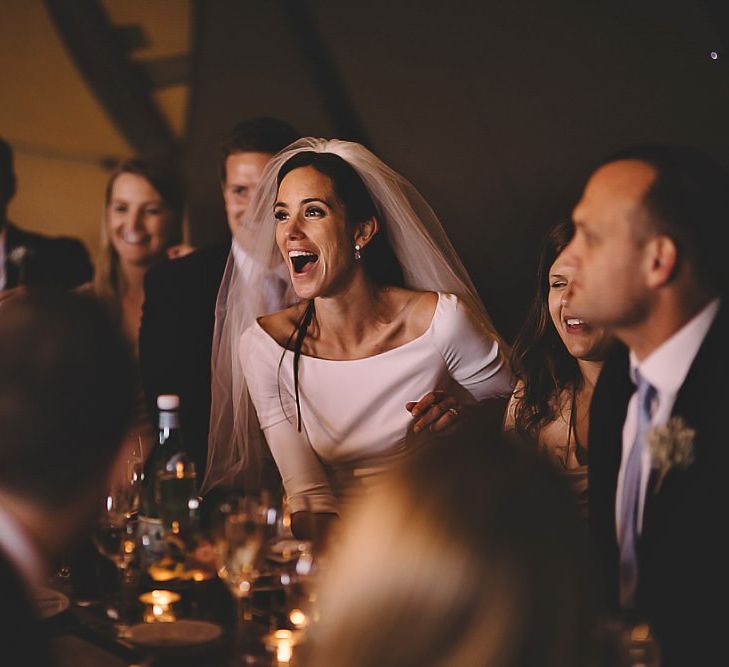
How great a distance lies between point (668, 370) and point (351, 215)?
4.32 feet

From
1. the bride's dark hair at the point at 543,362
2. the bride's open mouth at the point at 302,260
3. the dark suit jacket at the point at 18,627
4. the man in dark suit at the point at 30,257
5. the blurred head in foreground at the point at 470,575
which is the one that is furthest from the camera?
the man in dark suit at the point at 30,257

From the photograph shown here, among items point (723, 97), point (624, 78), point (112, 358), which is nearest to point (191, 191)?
point (624, 78)

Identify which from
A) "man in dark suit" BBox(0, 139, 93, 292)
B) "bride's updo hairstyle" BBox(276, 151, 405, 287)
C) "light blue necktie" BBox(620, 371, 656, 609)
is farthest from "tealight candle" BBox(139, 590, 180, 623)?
"man in dark suit" BBox(0, 139, 93, 292)

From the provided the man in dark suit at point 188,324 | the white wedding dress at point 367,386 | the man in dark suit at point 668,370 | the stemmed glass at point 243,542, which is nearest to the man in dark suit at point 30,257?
the man in dark suit at point 188,324

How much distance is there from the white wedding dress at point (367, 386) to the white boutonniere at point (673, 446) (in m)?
1.23

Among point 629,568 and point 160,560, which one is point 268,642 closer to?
point 160,560

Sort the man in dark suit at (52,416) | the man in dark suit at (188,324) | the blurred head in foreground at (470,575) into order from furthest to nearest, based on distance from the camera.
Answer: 1. the man in dark suit at (188,324)
2. the man in dark suit at (52,416)
3. the blurred head in foreground at (470,575)

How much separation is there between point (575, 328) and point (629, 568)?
0.89 m

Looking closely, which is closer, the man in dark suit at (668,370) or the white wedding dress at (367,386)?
the man in dark suit at (668,370)

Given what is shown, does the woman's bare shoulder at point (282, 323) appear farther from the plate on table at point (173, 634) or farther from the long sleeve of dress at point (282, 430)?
the plate on table at point (173, 634)

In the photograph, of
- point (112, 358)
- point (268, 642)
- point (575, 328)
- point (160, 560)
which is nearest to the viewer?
point (112, 358)

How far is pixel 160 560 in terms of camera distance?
1.89m

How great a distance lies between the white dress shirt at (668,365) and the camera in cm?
158

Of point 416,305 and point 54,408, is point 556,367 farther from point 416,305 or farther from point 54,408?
point 54,408
